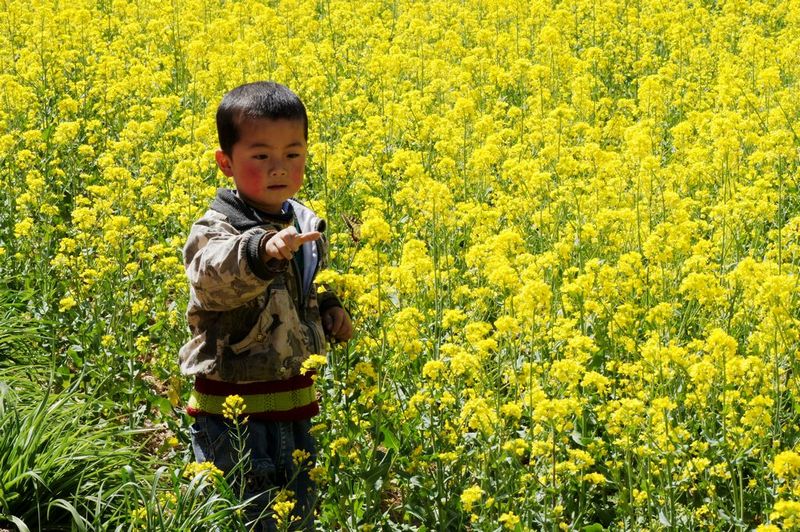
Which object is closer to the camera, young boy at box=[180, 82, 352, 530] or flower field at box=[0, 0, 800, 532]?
young boy at box=[180, 82, 352, 530]

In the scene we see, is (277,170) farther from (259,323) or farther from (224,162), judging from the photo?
(259,323)

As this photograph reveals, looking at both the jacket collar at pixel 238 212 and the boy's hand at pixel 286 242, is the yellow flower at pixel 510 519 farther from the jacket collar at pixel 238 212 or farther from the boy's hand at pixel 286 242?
the jacket collar at pixel 238 212

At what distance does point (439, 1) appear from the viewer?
10945 mm

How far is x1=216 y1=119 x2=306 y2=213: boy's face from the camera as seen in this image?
326 cm

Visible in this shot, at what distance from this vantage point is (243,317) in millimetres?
3277

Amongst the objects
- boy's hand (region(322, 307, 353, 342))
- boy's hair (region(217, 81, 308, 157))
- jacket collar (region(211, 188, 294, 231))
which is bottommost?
boy's hand (region(322, 307, 353, 342))

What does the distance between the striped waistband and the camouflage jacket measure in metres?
0.03

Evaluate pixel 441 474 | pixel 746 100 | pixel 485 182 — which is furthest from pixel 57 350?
pixel 746 100

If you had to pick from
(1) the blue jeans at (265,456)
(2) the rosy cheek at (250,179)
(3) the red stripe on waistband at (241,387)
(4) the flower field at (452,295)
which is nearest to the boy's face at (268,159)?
(2) the rosy cheek at (250,179)

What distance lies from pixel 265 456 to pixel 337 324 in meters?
0.44

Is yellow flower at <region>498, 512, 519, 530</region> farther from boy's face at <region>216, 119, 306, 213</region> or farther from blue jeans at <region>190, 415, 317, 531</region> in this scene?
boy's face at <region>216, 119, 306, 213</region>

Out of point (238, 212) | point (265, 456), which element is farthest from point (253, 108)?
point (265, 456)

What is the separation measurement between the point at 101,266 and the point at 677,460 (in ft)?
8.08

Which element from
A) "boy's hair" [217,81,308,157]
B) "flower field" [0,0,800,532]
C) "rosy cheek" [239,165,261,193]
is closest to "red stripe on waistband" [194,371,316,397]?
"flower field" [0,0,800,532]
